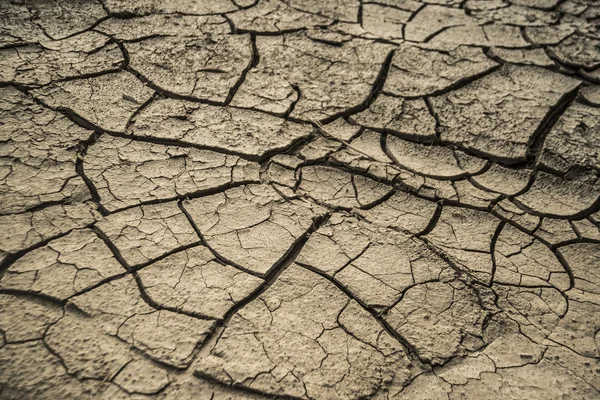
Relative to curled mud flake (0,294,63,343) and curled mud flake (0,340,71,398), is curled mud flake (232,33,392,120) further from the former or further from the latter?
curled mud flake (0,340,71,398)

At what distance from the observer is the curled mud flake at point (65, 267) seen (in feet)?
5.73

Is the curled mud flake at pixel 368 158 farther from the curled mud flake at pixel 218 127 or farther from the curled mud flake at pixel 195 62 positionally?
the curled mud flake at pixel 195 62

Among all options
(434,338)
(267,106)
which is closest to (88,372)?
(434,338)

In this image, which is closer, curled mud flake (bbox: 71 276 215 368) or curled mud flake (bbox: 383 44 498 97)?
curled mud flake (bbox: 71 276 215 368)

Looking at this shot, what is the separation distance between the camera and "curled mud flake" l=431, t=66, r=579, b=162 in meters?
2.48

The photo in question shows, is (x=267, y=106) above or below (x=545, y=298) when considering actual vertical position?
above

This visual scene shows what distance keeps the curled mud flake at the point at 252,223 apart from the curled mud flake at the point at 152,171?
0.08m

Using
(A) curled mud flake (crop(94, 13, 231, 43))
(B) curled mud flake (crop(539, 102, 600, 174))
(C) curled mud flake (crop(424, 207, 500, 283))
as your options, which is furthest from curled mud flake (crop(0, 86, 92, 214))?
(B) curled mud flake (crop(539, 102, 600, 174))

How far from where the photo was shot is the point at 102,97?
8.06ft

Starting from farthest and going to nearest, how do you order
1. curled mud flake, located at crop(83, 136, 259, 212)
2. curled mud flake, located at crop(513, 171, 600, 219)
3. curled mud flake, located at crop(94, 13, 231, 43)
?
1. curled mud flake, located at crop(94, 13, 231, 43)
2. curled mud flake, located at crop(513, 171, 600, 219)
3. curled mud flake, located at crop(83, 136, 259, 212)

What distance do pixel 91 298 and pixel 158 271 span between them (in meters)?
0.24

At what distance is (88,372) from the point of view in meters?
1.57

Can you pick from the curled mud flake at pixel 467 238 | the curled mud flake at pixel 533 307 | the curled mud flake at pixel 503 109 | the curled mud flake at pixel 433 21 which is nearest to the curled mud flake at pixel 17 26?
the curled mud flake at pixel 433 21

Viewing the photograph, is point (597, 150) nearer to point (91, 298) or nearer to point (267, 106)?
point (267, 106)
